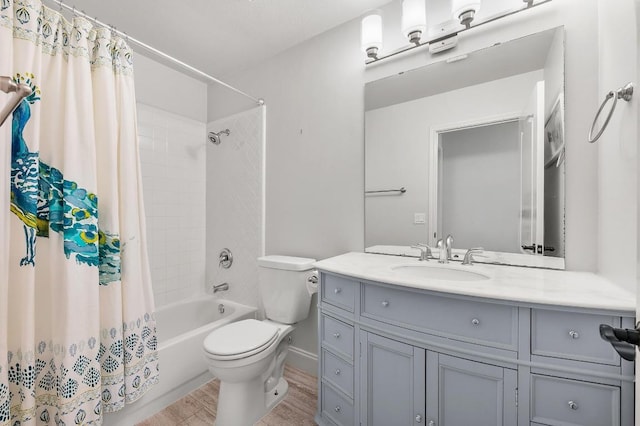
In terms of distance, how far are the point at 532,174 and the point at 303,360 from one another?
6.15 feet

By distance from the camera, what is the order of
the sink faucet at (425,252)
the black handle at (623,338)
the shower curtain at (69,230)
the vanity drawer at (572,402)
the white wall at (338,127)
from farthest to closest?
the sink faucet at (425,252), the white wall at (338,127), the shower curtain at (69,230), the vanity drawer at (572,402), the black handle at (623,338)

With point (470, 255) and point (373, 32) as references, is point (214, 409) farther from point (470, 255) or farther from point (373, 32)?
point (373, 32)

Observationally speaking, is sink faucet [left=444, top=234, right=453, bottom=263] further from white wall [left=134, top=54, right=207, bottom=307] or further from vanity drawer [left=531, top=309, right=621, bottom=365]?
white wall [left=134, top=54, right=207, bottom=307]

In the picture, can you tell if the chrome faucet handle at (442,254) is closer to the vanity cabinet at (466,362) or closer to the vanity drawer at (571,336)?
the vanity cabinet at (466,362)

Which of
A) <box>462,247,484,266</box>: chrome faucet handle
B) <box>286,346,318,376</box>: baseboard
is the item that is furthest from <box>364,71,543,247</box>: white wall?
<box>286,346,318,376</box>: baseboard

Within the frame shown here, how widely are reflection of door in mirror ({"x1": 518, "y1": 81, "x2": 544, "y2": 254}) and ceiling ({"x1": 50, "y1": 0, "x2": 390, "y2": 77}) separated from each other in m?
1.08

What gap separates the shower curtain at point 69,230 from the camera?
42.3 inches

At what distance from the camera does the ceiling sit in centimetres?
168

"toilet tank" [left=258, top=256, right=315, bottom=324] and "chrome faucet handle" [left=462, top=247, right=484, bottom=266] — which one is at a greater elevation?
"chrome faucet handle" [left=462, top=247, right=484, bottom=266]

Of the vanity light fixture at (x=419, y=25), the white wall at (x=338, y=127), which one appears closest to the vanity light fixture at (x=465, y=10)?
the vanity light fixture at (x=419, y=25)

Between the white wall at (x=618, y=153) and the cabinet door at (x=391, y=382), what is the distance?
2.61ft

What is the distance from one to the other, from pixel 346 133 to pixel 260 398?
1736 mm

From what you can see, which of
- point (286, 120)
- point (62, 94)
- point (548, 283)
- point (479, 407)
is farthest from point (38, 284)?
point (548, 283)

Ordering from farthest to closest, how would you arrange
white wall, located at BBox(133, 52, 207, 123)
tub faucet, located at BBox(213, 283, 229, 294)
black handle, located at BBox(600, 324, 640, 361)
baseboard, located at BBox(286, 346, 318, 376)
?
1. tub faucet, located at BBox(213, 283, 229, 294)
2. white wall, located at BBox(133, 52, 207, 123)
3. baseboard, located at BBox(286, 346, 318, 376)
4. black handle, located at BBox(600, 324, 640, 361)
